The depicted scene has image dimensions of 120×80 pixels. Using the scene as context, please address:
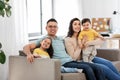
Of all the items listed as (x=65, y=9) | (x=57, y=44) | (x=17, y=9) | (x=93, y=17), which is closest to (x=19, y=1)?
(x=17, y=9)

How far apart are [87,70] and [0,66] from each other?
3.67 feet

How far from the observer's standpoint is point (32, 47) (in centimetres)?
332

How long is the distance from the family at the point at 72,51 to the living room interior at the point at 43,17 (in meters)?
0.40

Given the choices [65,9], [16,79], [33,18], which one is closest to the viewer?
[16,79]

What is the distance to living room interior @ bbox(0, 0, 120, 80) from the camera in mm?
3479

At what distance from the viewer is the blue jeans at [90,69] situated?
10.7 feet

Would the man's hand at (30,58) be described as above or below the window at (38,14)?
below

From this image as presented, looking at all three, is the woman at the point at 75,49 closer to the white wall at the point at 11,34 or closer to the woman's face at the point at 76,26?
the woman's face at the point at 76,26

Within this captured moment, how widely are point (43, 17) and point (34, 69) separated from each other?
7.83ft

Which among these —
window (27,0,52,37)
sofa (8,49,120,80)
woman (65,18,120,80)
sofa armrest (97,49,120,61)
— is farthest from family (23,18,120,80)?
window (27,0,52,37)

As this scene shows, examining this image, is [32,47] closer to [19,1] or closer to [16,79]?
[16,79]

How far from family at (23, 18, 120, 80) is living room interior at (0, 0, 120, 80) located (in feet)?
1.32

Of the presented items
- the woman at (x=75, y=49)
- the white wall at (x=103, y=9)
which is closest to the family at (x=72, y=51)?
the woman at (x=75, y=49)

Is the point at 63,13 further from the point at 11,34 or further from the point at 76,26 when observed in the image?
the point at 11,34
